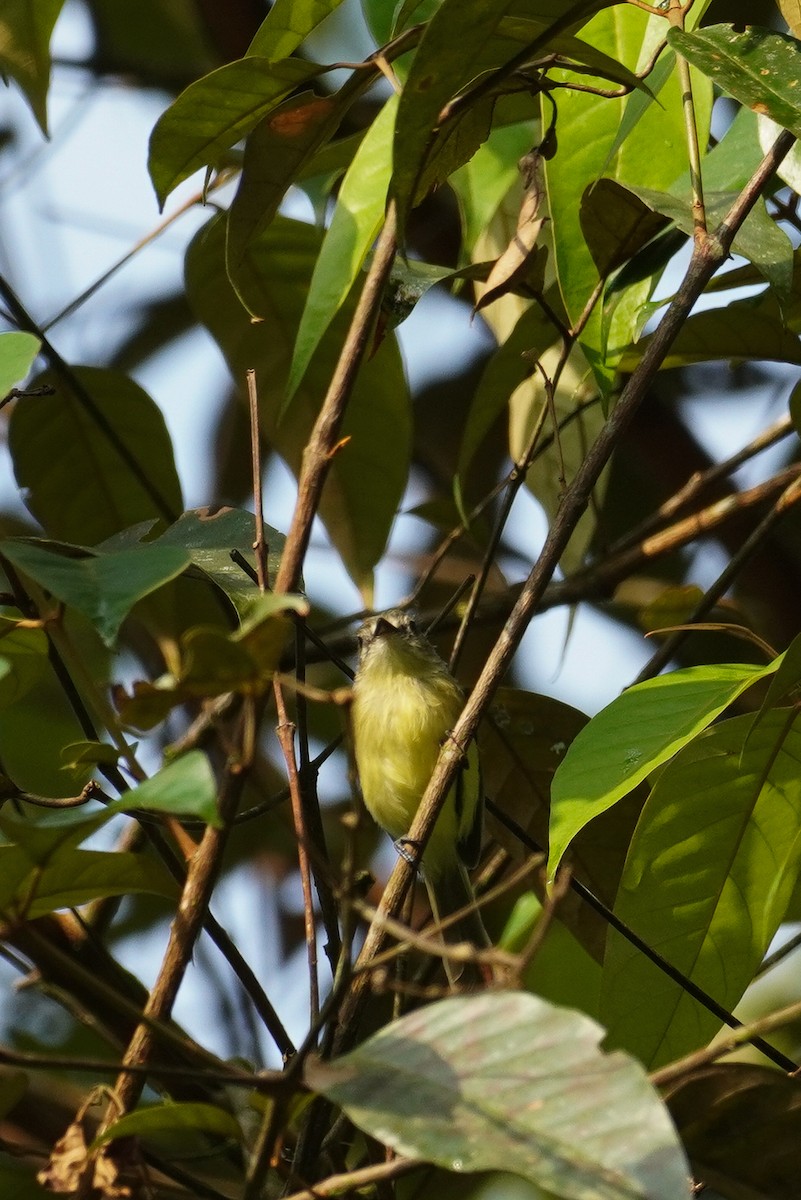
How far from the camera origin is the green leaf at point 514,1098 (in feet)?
3.02

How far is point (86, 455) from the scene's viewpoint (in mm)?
2600

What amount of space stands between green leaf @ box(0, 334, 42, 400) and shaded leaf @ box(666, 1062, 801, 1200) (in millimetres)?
969

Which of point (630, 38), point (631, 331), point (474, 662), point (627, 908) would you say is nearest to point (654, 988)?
point (627, 908)

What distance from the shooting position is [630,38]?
6.58 ft

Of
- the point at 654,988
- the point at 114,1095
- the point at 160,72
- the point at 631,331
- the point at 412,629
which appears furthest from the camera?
the point at 160,72

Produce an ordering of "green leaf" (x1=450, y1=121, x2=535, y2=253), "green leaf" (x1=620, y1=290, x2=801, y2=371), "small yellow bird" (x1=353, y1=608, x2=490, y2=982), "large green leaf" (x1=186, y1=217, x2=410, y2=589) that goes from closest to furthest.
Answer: "green leaf" (x1=620, y1=290, x2=801, y2=371) < "green leaf" (x1=450, y1=121, x2=535, y2=253) < "large green leaf" (x1=186, y1=217, x2=410, y2=589) < "small yellow bird" (x1=353, y1=608, x2=490, y2=982)

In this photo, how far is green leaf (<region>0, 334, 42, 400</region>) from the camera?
1.27m

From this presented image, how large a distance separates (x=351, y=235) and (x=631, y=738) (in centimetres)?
64

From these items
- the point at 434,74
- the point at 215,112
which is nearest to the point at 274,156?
the point at 215,112

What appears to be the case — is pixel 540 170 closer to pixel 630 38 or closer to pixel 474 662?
pixel 630 38

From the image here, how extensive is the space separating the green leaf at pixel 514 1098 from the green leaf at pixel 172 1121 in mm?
208

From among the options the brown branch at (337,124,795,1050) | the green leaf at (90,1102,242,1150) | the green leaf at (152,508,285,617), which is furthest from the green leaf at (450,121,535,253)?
the green leaf at (90,1102,242,1150)

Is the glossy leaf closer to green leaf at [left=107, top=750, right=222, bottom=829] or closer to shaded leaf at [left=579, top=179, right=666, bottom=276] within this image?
green leaf at [left=107, top=750, right=222, bottom=829]

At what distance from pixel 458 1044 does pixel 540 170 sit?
4.20ft
